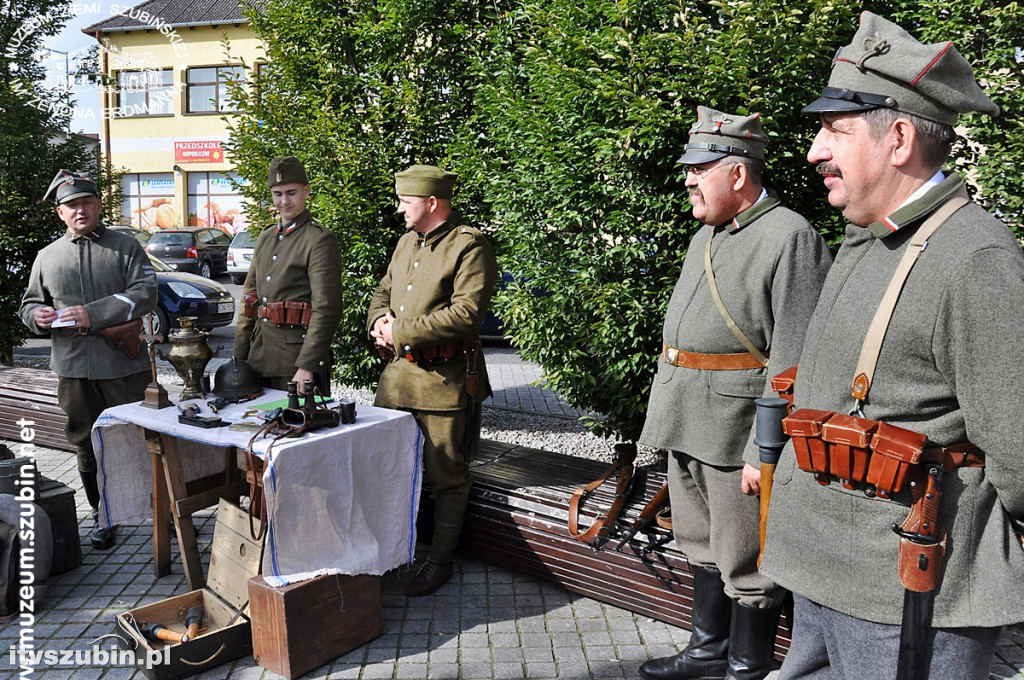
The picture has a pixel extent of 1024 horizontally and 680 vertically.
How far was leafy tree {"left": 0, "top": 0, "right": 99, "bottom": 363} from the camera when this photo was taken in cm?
817

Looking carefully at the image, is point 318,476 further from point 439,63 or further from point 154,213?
point 154,213

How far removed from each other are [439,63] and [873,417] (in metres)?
4.78

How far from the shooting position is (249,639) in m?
3.47

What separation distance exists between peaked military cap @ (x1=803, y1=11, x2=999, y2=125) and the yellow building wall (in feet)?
97.9

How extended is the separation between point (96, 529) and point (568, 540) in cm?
280

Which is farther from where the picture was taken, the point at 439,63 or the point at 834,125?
the point at 439,63

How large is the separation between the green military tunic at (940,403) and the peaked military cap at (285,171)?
10.9 ft

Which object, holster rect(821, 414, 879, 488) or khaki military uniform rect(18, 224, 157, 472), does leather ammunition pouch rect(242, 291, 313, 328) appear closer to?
khaki military uniform rect(18, 224, 157, 472)

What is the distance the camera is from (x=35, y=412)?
6.50 meters

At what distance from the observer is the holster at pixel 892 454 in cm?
171

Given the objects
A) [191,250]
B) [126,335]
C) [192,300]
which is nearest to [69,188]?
[126,335]

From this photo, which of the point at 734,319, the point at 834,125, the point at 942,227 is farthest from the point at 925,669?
the point at 734,319

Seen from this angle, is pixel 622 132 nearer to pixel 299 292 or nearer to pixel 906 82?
pixel 299 292

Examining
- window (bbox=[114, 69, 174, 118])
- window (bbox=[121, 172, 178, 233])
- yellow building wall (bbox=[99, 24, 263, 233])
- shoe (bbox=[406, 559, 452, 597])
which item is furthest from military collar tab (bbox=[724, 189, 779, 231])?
window (bbox=[121, 172, 178, 233])
